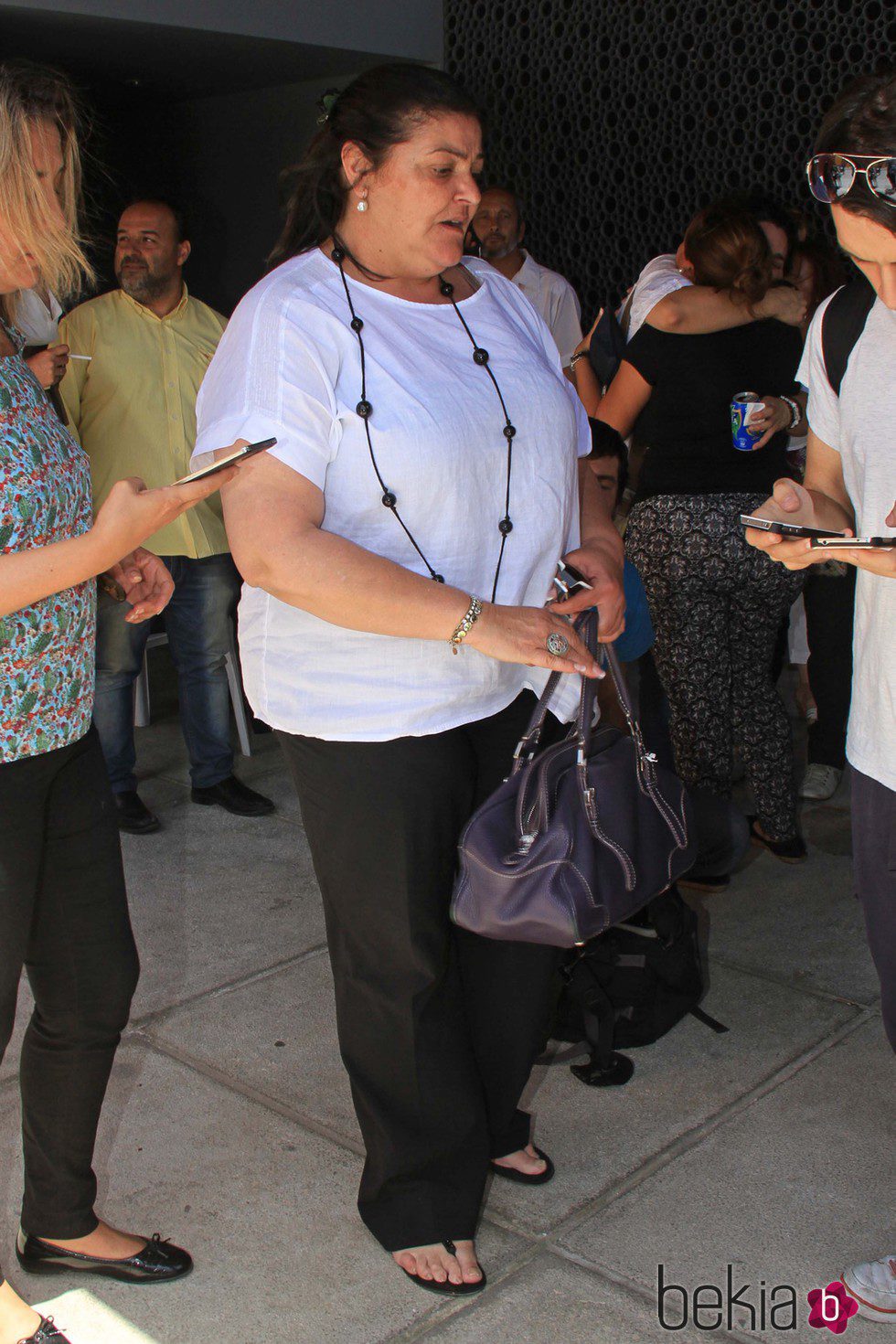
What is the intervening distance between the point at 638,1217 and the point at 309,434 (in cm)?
158

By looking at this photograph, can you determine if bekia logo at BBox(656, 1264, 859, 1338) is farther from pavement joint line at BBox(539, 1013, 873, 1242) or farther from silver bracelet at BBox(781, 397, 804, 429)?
silver bracelet at BBox(781, 397, 804, 429)

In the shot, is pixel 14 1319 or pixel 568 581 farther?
pixel 568 581

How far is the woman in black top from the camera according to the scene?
385 centimetres

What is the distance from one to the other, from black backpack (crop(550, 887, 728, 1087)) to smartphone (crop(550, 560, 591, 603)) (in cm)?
101

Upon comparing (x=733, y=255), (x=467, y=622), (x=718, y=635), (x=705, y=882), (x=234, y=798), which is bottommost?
(x=234, y=798)

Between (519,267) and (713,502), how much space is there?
251cm

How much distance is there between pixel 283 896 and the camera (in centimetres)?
408

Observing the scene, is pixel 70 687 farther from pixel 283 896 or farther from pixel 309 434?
pixel 283 896

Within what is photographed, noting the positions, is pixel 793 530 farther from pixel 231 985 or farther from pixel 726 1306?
pixel 231 985

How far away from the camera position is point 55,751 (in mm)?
2076

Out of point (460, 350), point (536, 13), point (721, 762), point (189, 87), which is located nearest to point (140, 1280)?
point (460, 350)

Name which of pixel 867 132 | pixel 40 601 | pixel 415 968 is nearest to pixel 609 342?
pixel 867 132

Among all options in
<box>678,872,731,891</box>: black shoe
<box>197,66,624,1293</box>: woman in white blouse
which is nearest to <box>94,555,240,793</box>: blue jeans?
<box>678,872,731,891</box>: black shoe

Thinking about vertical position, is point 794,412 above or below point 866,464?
below
